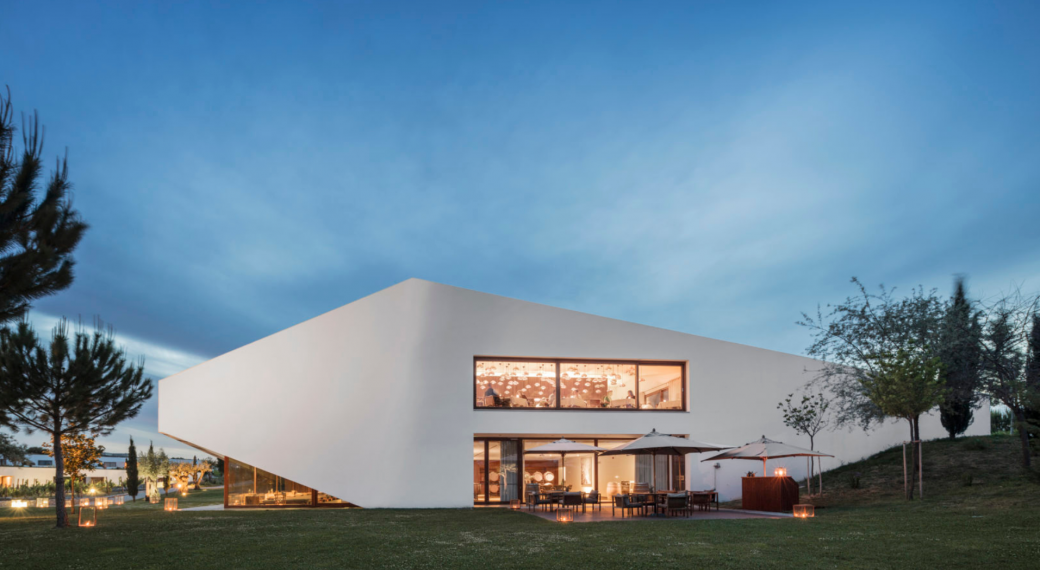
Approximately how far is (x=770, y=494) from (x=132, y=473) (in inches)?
1225

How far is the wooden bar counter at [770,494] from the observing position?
15289mm

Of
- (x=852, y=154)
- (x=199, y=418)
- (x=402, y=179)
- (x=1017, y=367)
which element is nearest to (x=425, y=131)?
(x=199, y=418)

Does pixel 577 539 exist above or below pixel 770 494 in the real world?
above

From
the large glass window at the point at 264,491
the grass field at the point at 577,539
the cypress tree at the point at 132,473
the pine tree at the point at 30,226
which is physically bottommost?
the cypress tree at the point at 132,473

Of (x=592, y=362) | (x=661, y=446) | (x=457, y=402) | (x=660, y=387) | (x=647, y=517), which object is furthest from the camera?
(x=660, y=387)

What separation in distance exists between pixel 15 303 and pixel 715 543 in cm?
985

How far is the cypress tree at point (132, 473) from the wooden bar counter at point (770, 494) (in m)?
29.3

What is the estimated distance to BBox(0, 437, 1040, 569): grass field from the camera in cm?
766

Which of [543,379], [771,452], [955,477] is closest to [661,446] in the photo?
[771,452]

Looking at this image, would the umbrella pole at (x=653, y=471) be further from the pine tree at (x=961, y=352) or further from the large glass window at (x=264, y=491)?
the large glass window at (x=264, y=491)

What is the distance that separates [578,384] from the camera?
1970 centimetres

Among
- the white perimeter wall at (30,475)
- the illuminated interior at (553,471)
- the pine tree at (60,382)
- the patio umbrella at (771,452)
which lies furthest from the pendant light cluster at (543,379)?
the white perimeter wall at (30,475)

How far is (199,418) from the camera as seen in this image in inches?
751

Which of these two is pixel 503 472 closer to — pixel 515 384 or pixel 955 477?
pixel 515 384
